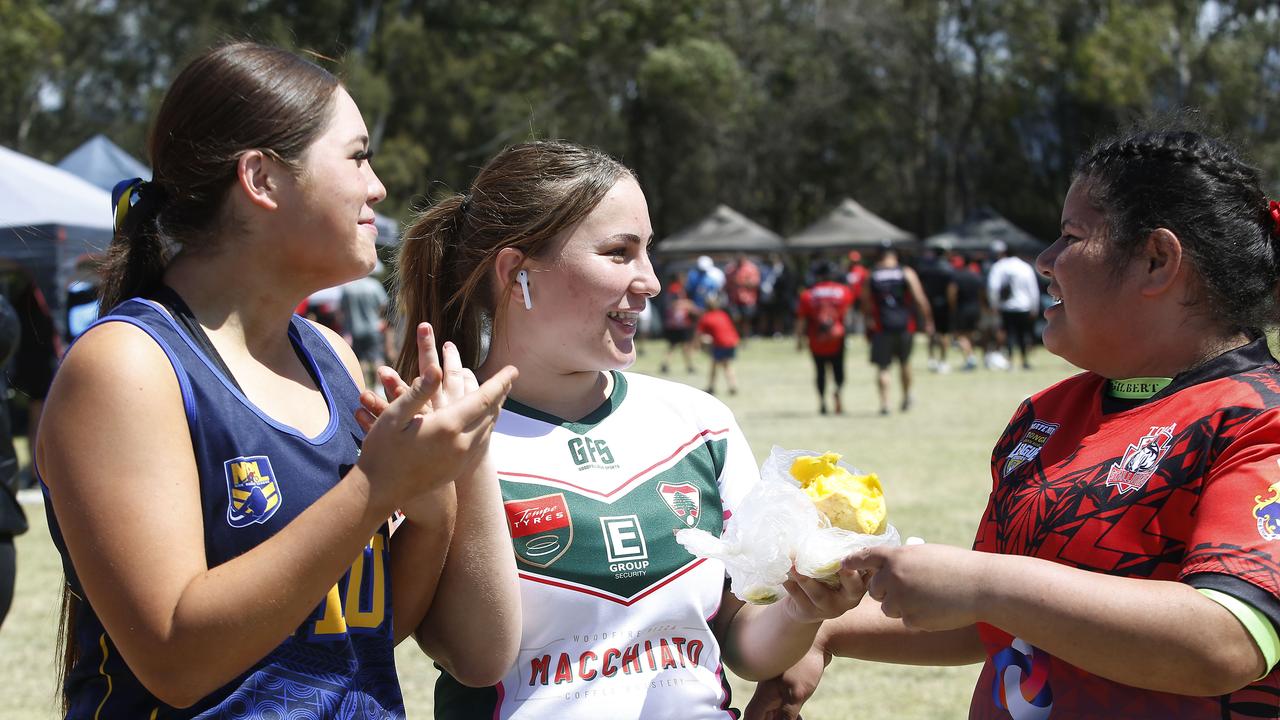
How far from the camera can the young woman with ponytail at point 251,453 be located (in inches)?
63.9

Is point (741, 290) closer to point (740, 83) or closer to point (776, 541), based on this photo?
point (740, 83)

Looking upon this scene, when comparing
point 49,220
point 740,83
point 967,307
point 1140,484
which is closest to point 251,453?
point 1140,484

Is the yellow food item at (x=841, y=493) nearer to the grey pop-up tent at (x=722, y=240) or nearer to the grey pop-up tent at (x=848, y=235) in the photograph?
the grey pop-up tent at (x=848, y=235)

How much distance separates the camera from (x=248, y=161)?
1.88 metres

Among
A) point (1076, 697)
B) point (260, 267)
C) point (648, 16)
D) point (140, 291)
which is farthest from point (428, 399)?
point (648, 16)

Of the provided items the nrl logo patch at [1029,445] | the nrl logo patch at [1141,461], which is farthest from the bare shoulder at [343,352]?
the nrl logo patch at [1141,461]

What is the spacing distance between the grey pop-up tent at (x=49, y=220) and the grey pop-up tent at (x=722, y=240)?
68.6 feet

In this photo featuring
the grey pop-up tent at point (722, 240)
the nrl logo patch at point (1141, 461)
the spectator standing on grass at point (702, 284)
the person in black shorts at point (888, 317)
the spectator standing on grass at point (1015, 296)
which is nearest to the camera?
the nrl logo patch at point (1141, 461)

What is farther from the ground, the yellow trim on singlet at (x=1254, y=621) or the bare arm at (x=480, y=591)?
the yellow trim on singlet at (x=1254, y=621)

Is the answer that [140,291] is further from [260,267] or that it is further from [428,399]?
[428,399]

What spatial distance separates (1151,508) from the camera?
1.83 meters

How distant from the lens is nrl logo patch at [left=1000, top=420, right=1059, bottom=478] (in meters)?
2.12

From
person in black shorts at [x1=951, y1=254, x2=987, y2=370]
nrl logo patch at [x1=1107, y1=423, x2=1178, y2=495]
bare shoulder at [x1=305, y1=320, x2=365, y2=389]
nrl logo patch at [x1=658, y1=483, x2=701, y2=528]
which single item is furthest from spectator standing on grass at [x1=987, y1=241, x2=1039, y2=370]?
bare shoulder at [x1=305, y1=320, x2=365, y2=389]

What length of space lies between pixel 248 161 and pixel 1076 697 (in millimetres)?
1623
